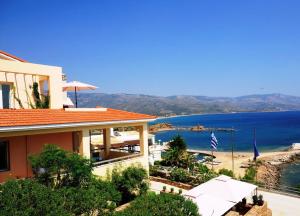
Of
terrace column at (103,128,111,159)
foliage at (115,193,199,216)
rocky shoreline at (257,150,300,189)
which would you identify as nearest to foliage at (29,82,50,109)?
terrace column at (103,128,111,159)

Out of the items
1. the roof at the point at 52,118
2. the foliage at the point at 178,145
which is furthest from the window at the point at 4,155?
the foliage at the point at 178,145

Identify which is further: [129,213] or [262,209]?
[262,209]

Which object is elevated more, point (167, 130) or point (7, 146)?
point (7, 146)

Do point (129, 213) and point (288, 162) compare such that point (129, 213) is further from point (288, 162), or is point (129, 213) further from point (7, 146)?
point (288, 162)

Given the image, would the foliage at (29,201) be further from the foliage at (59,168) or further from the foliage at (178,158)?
the foliage at (178,158)

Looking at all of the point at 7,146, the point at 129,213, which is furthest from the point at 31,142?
the point at 129,213

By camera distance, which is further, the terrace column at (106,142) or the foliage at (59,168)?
the terrace column at (106,142)

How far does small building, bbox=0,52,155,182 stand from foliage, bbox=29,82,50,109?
0.28 meters

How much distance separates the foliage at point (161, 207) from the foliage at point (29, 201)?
174 cm

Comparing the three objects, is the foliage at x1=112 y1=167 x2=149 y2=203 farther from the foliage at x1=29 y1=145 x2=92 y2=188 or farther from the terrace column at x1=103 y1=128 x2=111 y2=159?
A: the terrace column at x1=103 y1=128 x2=111 y2=159

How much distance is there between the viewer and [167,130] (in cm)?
15725

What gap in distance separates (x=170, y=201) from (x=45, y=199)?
3420 millimetres

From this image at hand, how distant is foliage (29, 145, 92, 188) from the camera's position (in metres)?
10.8

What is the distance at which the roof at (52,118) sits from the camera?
12.8m
